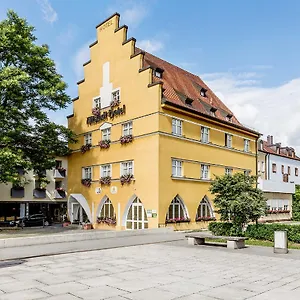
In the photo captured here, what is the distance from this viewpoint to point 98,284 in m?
9.16

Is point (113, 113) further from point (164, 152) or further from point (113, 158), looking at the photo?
point (164, 152)

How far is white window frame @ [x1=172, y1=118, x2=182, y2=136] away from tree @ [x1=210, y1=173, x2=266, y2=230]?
7.98 metres

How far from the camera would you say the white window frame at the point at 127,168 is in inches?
1161

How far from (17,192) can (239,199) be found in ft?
74.3

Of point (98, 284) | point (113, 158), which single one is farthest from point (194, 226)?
point (98, 284)

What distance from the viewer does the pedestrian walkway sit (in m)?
8.20

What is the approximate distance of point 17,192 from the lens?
35.0 meters

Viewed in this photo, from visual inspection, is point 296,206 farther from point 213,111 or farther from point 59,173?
point 59,173

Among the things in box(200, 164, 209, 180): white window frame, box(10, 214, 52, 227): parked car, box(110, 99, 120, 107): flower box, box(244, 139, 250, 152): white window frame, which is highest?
box(110, 99, 120, 107): flower box

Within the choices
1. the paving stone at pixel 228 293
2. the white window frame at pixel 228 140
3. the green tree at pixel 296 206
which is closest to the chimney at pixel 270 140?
the green tree at pixel 296 206

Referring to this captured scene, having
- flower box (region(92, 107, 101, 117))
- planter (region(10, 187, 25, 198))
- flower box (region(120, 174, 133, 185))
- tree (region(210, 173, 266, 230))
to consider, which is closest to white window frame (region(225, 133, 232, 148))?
flower box (region(120, 174, 133, 185))

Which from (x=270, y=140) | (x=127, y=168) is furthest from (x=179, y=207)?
(x=270, y=140)

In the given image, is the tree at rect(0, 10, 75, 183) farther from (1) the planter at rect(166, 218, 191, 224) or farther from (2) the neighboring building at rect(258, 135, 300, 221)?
(2) the neighboring building at rect(258, 135, 300, 221)

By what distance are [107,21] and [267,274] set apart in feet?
91.9
